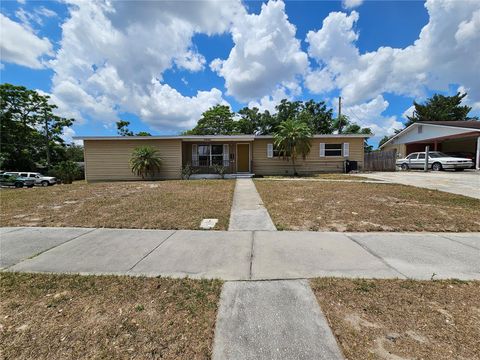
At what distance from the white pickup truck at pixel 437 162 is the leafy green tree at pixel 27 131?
128ft

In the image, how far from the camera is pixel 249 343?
1.77 meters

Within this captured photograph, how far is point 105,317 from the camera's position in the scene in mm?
2049

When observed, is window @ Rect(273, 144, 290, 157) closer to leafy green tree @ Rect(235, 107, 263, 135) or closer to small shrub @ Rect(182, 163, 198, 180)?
small shrub @ Rect(182, 163, 198, 180)

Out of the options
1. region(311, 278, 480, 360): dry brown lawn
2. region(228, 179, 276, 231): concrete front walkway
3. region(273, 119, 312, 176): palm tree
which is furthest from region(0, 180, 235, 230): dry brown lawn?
region(273, 119, 312, 176): palm tree

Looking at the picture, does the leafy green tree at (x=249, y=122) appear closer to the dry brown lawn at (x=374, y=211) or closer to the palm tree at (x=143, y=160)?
the palm tree at (x=143, y=160)

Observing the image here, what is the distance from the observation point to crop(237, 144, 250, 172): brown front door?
16.8 metres

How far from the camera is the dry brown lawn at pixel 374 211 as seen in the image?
470cm

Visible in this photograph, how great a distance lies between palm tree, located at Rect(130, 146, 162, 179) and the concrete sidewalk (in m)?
10.0

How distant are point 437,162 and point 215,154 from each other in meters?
16.6

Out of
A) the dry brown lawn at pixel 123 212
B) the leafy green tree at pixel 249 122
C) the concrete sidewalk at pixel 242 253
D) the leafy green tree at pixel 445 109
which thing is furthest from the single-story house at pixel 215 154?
the leafy green tree at pixel 445 109

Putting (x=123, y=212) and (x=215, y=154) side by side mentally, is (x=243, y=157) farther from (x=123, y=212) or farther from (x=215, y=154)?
(x=123, y=212)

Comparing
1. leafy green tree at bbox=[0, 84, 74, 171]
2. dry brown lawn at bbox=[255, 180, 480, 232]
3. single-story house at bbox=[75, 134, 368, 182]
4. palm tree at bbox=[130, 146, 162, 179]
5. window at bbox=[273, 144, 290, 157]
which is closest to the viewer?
dry brown lawn at bbox=[255, 180, 480, 232]

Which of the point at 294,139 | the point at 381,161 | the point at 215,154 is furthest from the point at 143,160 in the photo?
the point at 381,161

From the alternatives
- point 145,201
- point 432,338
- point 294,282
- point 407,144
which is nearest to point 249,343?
point 294,282
